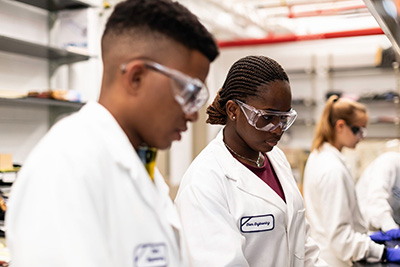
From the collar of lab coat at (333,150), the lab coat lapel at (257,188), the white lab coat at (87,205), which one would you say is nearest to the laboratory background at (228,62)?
the collar of lab coat at (333,150)

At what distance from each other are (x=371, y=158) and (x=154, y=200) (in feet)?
17.9

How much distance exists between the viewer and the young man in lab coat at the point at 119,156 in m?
0.73

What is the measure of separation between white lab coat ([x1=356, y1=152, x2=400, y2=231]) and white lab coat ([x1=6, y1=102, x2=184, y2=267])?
220 centimetres

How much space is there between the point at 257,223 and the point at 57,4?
270cm

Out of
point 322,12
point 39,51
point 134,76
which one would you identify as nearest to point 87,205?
point 134,76

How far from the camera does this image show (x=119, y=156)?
2.79ft

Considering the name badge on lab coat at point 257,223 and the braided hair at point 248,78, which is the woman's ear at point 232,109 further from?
the name badge on lab coat at point 257,223

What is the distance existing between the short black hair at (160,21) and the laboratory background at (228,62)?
5.56 feet

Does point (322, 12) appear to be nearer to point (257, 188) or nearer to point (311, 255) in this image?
point (311, 255)

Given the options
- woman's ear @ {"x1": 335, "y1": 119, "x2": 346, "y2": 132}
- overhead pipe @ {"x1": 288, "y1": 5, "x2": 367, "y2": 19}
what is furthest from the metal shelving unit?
overhead pipe @ {"x1": 288, "y1": 5, "x2": 367, "y2": 19}

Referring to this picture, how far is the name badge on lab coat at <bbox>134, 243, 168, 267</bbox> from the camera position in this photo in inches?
32.6

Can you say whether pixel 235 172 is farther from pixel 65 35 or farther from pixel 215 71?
pixel 215 71

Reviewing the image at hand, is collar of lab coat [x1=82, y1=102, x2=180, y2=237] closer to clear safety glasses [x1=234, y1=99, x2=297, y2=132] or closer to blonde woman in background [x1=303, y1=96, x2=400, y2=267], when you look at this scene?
clear safety glasses [x1=234, y1=99, x2=297, y2=132]

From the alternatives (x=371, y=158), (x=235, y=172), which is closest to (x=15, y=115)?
(x=235, y=172)
